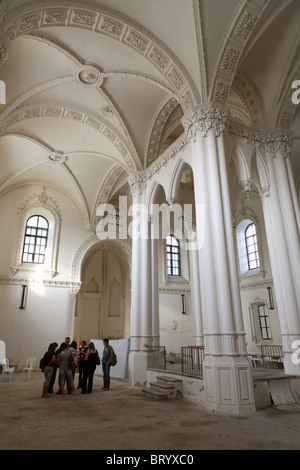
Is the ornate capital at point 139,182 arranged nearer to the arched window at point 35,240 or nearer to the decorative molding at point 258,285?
the arched window at point 35,240

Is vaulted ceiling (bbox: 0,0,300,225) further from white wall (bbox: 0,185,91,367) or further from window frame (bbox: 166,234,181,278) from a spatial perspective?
window frame (bbox: 166,234,181,278)

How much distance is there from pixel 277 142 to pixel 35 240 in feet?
42.3

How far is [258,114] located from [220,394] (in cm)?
862

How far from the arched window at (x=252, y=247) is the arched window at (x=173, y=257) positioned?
412 centimetres

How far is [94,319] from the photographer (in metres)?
21.9

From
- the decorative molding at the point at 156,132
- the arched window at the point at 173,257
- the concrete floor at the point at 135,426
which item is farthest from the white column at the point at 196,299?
the concrete floor at the point at 135,426

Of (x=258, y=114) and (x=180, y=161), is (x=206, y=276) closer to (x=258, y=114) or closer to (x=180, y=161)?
(x=180, y=161)

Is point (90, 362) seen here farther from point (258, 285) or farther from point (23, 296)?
point (258, 285)

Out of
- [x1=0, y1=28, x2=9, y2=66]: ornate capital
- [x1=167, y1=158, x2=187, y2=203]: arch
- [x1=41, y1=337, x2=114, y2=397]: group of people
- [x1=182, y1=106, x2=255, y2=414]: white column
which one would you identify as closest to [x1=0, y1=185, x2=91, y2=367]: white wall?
[x1=41, y1=337, x2=114, y2=397]: group of people

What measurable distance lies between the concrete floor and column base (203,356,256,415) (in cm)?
27

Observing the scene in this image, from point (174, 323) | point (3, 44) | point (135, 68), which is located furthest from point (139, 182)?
point (174, 323)

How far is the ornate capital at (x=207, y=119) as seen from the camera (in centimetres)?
849

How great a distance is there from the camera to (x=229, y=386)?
6.48 m
